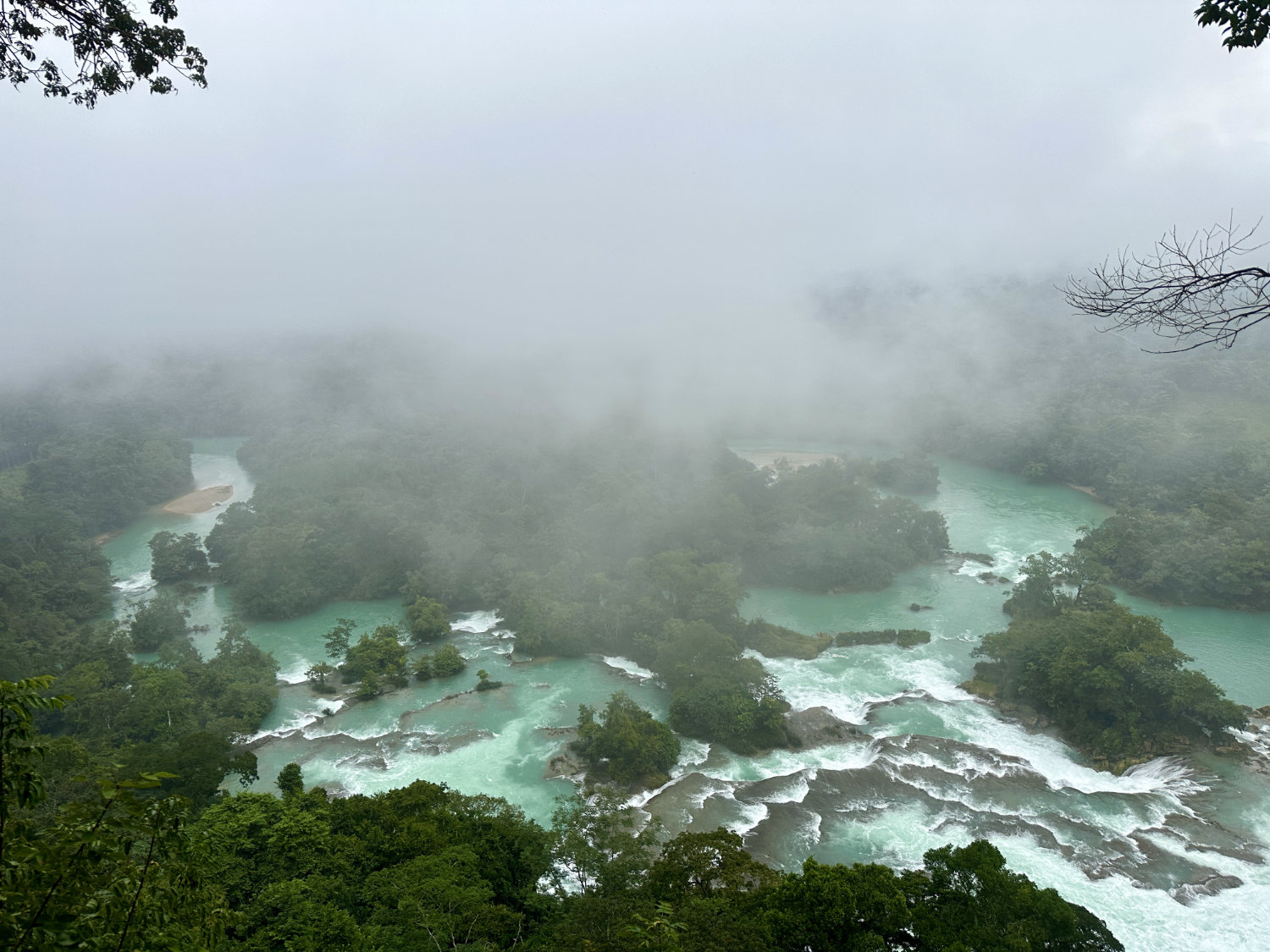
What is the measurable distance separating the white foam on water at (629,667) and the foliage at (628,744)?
537cm

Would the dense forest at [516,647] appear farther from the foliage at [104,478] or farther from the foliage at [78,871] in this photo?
the foliage at [104,478]

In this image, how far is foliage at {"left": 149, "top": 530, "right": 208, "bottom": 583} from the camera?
39844 millimetres

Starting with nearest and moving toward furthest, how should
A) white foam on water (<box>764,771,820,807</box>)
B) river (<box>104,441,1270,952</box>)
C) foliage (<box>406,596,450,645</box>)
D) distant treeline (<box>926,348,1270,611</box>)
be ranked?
river (<box>104,441,1270,952</box>)
white foam on water (<box>764,771,820,807</box>)
foliage (<box>406,596,450,645</box>)
distant treeline (<box>926,348,1270,611</box>)

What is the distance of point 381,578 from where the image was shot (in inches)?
1480

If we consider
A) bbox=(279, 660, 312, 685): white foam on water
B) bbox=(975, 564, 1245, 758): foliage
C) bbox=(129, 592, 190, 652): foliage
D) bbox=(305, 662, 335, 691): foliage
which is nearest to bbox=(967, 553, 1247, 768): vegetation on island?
bbox=(975, 564, 1245, 758): foliage

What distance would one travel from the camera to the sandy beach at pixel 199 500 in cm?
5353

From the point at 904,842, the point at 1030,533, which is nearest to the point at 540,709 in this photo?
the point at 904,842

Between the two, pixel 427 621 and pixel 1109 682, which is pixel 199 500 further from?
pixel 1109 682

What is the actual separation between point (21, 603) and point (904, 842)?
37.3 meters

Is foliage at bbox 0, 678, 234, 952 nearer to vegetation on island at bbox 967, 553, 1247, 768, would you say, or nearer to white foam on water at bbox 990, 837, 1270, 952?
white foam on water at bbox 990, 837, 1270, 952

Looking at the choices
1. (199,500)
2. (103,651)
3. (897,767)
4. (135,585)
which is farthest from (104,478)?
(897,767)

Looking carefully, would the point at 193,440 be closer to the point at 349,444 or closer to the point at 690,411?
the point at 349,444

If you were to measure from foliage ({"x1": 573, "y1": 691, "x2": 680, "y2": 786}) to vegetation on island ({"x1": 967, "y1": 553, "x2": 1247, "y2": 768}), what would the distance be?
11.5m

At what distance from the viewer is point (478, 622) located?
3497 centimetres
